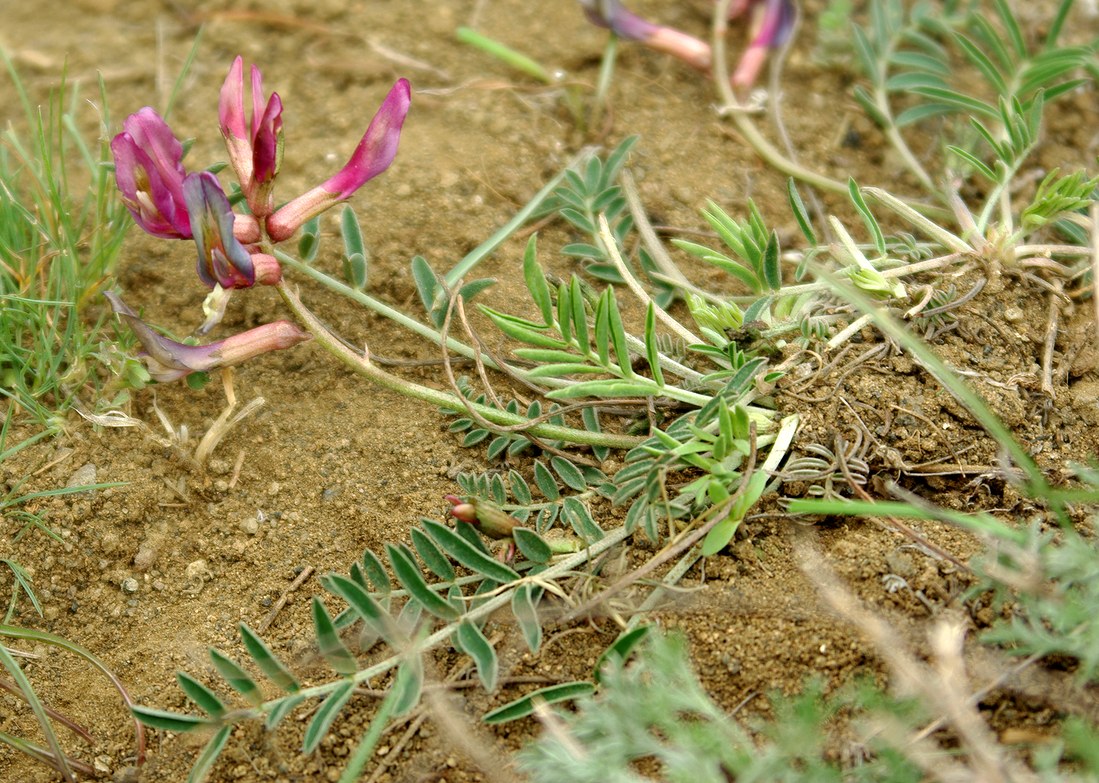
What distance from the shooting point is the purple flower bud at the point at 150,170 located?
1939mm

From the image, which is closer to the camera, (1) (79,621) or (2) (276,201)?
(1) (79,621)

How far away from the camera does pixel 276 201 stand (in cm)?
261

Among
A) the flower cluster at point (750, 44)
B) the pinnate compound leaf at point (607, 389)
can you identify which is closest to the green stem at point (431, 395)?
the pinnate compound leaf at point (607, 389)

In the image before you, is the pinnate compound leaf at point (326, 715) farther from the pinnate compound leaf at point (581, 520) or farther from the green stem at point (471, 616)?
the pinnate compound leaf at point (581, 520)

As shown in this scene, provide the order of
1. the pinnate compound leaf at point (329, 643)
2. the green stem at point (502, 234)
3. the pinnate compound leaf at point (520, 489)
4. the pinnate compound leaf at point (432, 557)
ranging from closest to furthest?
the pinnate compound leaf at point (329, 643) → the pinnate compound leaf at point (432, 557) → the pinnate compound leaf at point (520, 489) → the green stem at point (502, 234)

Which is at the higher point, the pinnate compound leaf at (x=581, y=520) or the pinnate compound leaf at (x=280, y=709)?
the pinnate compound leaf at (x=581, y=520)

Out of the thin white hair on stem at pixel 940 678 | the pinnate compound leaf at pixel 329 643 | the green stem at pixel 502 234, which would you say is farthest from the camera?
the green stem at pixel 502 234

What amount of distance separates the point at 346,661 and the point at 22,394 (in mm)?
907

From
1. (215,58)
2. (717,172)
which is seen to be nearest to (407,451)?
(717,172)

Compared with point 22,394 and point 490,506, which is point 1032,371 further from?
point 22,394

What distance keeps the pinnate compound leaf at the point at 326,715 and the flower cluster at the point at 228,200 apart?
69 centimetres

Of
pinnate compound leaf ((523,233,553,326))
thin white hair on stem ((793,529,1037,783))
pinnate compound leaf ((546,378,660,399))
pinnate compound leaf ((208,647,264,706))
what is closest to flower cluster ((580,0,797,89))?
pinnate compound leaf ((523,233,553,326))

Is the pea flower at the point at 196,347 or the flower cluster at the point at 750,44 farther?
the flower cluster at the point at 750,44

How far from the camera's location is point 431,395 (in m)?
2.11
